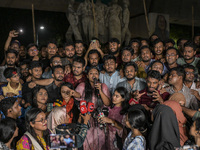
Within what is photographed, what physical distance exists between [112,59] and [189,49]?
1638mm

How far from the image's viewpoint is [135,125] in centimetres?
260

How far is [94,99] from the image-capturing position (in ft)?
12.3

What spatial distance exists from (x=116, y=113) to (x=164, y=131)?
105cm

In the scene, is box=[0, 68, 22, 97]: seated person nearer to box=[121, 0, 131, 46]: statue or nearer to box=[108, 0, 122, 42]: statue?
box=[108, 0, 122, 42]: statue

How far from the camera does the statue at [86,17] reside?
26.7ft

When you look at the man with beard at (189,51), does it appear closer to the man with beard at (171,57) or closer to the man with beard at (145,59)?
the man with beard at (171,57)

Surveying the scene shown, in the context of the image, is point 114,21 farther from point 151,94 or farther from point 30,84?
point 151,94

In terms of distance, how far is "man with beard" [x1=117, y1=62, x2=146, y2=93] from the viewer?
4.02 m

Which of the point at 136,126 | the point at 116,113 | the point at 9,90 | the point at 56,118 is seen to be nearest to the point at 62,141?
the point at 136,126

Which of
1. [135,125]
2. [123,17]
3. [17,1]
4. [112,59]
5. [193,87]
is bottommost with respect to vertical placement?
[135,125]

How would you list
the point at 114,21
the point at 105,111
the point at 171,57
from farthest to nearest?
the point at 114,21
the point at 171,57
the point at 105,111

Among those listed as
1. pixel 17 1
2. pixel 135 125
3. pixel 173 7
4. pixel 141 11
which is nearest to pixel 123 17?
pixel 141 11

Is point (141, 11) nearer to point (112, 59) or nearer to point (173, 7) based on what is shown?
point (173, 7)

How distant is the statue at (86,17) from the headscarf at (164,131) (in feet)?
20.2
